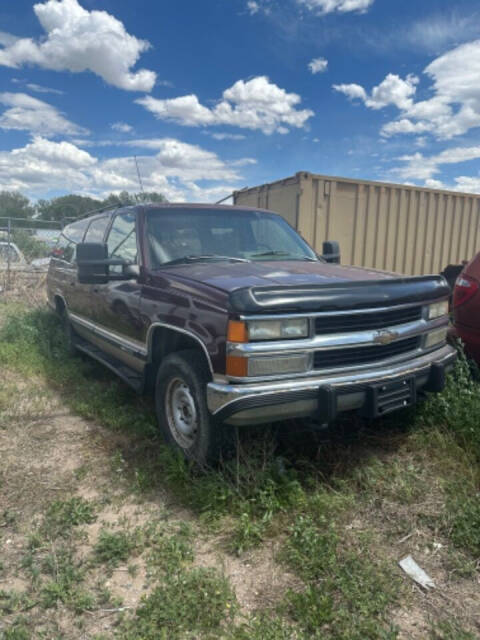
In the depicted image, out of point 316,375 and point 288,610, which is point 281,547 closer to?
point 288,610

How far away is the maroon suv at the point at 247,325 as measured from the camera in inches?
104

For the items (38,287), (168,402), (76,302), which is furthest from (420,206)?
(38,287)

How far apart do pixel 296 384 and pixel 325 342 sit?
319mm

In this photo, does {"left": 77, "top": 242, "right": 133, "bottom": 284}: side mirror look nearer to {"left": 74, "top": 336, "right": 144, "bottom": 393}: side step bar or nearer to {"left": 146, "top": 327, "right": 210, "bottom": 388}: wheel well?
{"left": 146, "top": 327, "right": 210, "bottom": 388}: wheel well

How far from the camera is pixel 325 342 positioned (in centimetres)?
277

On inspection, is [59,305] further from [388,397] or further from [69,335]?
[388,397]

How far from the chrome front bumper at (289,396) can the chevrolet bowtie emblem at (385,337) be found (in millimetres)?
191

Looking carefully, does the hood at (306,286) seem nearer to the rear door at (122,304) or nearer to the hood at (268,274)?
the hood at (268,274)

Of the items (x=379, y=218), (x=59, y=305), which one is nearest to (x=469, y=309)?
(x=379, y=218)

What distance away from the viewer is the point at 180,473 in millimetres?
3074

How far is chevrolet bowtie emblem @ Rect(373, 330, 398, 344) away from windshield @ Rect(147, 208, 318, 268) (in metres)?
1.33

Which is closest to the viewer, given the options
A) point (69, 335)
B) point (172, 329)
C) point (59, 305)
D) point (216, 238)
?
point (172, 329)

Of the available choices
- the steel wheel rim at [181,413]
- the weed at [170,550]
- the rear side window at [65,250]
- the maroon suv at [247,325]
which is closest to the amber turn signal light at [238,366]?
the maroon suv at [247,325]

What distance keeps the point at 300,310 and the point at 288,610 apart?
1.50m
